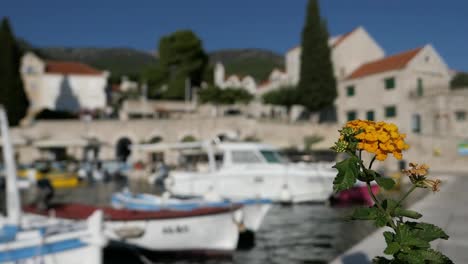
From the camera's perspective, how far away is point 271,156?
67.1 ft

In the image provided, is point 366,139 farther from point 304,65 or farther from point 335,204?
Answer: point 304,65

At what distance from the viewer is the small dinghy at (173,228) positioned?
1076cm

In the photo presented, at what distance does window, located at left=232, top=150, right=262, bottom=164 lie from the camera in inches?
778

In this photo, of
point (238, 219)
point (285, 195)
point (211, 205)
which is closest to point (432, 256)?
point (238, 219)

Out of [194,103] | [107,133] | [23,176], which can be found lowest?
[23,176]

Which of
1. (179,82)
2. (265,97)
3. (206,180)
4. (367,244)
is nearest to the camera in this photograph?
(367,244)

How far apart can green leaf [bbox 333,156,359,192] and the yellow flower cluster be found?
0.13 m

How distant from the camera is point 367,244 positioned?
798cm

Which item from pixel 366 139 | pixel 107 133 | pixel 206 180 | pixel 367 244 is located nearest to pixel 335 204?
pixel 206 180

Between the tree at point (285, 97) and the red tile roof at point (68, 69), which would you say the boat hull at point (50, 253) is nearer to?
the tree at point (285, 97)

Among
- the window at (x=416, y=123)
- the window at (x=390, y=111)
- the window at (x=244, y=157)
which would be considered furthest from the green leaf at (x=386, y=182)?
the window at (x=390, y=111)

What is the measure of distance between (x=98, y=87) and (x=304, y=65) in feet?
105

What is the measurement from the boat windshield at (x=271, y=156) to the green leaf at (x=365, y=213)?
17020 millimetres

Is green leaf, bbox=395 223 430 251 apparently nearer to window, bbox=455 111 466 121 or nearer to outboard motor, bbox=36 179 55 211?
outboard motor, bbox=36 179 55 211
